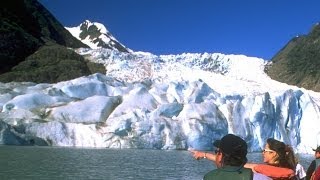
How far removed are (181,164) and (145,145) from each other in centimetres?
1269

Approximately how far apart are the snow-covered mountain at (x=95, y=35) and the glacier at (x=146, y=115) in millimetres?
112116

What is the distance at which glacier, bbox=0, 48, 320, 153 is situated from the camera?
39906 mm

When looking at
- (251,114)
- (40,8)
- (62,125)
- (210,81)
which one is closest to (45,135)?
(62,125)

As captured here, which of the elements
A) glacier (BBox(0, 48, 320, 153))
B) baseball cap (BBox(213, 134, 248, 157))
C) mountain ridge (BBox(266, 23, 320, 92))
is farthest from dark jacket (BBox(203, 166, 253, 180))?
mountain ridge (BBox(266, 23, 320, 92))

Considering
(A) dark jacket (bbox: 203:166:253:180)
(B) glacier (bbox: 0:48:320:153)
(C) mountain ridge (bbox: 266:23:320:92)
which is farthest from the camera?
(C) mountain ridge (bbox: 266:23:320:92)

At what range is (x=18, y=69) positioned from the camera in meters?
70.9

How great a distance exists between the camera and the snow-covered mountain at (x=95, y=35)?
166m

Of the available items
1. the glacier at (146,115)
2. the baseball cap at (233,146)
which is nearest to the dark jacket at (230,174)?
the baseball cap at (233,146)

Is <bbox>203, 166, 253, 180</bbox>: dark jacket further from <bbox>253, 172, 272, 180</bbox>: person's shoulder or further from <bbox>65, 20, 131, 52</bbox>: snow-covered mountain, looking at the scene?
<bbox>65, 20, 131, 52</bbox>: snow-covered mountain

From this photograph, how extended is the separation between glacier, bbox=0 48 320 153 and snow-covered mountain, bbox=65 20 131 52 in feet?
368

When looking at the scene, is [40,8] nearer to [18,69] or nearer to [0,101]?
[18,69]

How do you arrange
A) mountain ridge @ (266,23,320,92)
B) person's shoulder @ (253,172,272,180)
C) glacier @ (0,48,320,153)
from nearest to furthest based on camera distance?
person's shoulder @ (253,172,272,180)
glacier @ (0,48,320,153)
mountain ridge @ (266,23,320,92)

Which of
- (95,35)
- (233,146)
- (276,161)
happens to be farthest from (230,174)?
(95,35)

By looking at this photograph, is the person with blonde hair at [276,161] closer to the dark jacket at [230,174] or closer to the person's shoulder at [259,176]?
the person's shoulder at [259,176]
